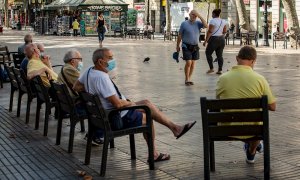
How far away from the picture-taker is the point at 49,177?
6871 millimetres

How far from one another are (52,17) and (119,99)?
54.4m

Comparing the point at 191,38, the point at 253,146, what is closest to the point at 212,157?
the point at 253,146

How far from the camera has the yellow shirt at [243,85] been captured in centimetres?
695

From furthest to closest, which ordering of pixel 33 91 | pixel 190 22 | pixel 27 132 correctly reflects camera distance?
pixel 190 22
pixel 33 91
pixel 27 132

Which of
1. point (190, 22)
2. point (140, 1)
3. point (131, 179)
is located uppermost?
point (140, 1)

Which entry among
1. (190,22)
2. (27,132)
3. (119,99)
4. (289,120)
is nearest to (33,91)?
(27,132)

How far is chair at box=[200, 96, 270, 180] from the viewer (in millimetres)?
6397

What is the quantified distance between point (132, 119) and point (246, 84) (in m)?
1.36

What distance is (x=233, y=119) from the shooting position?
21.1ft

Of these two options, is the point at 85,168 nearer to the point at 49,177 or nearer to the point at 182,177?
the point at 49,177

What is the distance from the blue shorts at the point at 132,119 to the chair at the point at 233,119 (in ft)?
3.52

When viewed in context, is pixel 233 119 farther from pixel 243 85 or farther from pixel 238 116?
pixel 243 85

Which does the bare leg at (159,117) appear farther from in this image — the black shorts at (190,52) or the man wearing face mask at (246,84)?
the black shorts at (190,52)

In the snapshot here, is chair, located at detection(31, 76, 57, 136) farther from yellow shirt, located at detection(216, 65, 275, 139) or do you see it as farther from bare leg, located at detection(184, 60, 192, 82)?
bare leg, located at detection(184, 60, 192, 82)
